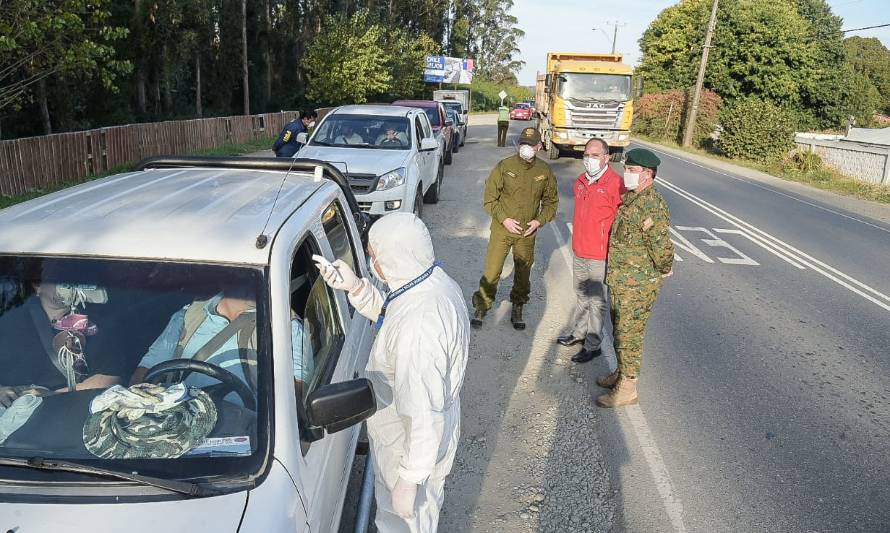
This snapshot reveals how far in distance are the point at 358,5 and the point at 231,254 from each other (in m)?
46.7

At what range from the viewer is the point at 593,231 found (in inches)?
209

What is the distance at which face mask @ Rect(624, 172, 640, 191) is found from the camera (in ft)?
14.8

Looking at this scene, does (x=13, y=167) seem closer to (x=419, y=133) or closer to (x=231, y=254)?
(x=419, y=133)

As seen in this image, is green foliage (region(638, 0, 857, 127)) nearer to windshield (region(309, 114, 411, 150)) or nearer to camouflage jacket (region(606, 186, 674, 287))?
windshield (region(309, 114, 411, 150))

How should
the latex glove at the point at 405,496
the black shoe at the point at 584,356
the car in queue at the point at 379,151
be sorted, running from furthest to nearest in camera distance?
the car in queue at the point at 379,151 → the black shoe at the point at 584,356 → the latex glove at the point at 405,496

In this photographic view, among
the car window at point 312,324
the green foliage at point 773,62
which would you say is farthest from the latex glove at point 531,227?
the green foliage at point 773,62

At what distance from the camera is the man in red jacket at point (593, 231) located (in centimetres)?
527

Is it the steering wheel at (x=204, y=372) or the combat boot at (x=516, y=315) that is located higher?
the steering wheel at (x=204, y=372)

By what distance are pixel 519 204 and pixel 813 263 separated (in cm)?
634

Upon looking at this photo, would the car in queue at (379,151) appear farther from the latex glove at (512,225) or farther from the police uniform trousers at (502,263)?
the latex glove at (512,225)

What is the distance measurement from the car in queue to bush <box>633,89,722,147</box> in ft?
102

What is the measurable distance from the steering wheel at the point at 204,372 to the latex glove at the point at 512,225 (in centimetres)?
398

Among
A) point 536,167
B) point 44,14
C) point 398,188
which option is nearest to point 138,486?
point 536,167

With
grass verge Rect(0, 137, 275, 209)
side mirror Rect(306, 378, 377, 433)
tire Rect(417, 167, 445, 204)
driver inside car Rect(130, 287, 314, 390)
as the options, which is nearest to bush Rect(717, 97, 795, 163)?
tire Rect(417, 167, 445, 204)
